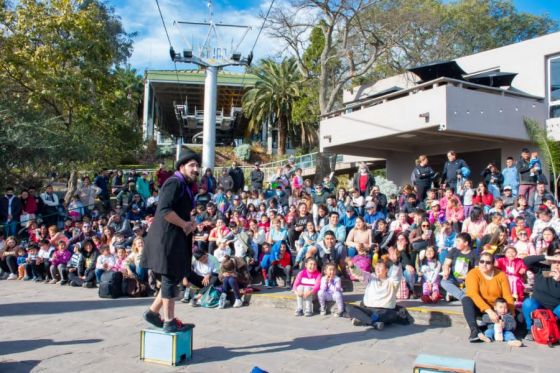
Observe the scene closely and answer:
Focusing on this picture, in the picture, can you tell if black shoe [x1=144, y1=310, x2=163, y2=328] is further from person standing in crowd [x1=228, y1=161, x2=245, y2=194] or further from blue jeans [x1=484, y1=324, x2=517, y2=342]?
person standing in crowd [x1=228, y1=161, x2=245, y2=194]

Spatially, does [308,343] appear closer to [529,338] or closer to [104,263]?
[529,338]

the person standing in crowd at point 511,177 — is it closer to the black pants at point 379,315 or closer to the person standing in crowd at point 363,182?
the person standing in crowd at point 363,182

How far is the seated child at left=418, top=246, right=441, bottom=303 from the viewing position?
320 inches

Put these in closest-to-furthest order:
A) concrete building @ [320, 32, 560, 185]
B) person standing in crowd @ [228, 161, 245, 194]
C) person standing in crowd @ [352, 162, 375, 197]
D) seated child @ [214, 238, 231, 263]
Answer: seated child @ [214, 238, 231, 263] < person standing in crowd @ [352, 162, 375, 197] < concrete building @ [320, 32, 560, 185] < person standing in crowd @ [228, 161, 245, 194]

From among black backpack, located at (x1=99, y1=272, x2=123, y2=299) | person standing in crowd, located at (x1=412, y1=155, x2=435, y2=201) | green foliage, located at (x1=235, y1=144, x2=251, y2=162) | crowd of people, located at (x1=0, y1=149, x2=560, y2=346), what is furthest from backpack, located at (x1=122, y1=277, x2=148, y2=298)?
green foliage, located at (x1=235, y1=144, x2=251, y2=162)

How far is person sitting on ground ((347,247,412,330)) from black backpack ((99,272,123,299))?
4.60 m

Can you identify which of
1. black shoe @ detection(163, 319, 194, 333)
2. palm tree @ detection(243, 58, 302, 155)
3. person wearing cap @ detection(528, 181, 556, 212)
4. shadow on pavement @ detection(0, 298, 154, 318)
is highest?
palm tree @ detection(243, 58, 302, 155)

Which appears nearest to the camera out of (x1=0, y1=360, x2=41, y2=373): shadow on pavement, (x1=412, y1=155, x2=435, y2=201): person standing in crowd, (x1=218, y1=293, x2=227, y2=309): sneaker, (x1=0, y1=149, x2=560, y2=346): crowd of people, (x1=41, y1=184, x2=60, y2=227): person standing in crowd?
(x1=0, y1=360, x2=41, y2=373): shadow on pavement

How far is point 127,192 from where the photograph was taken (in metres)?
16.5

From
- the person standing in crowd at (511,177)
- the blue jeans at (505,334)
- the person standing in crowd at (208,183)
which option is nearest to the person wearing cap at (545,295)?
the blue jeans at (505,334)

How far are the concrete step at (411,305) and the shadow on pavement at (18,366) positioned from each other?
410 centimetres

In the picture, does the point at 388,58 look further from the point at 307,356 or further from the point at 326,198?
the point at 307,356

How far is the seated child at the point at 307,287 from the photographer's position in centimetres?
794

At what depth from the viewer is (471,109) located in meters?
15.5
